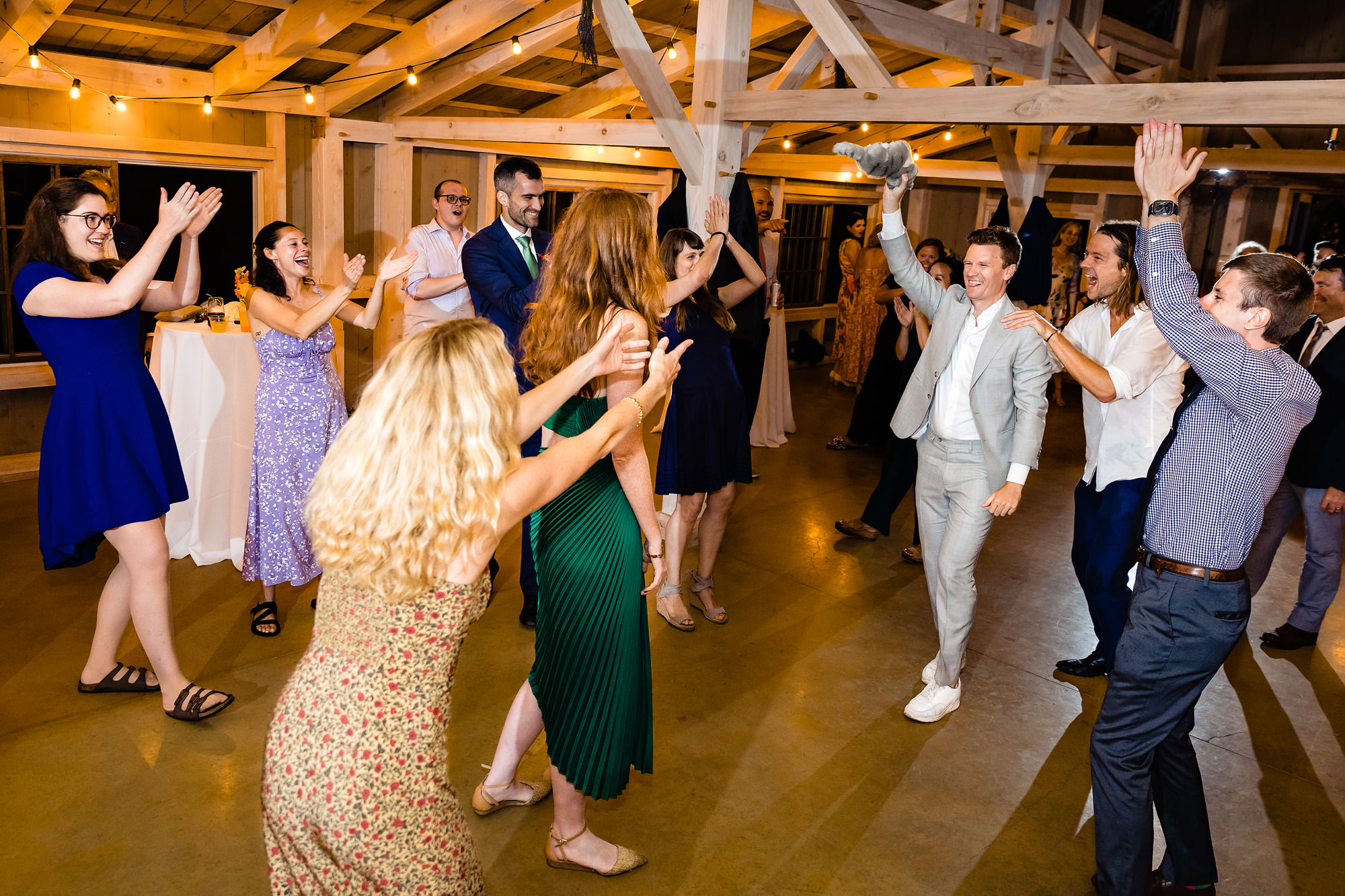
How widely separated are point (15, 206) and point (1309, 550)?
6765 mm

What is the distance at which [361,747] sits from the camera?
1437 millimetres

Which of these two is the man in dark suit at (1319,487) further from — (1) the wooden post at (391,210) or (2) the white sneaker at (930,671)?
(1) the wooden post at (391,210)

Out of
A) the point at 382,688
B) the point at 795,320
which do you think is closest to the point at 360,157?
the point at 795,320

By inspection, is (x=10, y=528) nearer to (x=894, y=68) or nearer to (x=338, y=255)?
(x=338, y=255)

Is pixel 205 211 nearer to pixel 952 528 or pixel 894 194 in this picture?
pixel 894 194

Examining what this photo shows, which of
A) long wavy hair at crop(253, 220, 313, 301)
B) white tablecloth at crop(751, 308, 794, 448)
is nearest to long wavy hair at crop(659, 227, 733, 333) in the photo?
long wavy hair at crop(253, 220, 313, 301)

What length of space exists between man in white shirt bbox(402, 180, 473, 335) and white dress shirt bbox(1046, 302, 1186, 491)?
9.82 feet

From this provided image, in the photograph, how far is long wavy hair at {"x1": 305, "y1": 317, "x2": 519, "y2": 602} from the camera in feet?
4.60

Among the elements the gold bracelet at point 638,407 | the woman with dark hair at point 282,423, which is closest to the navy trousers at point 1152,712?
the gold bracelet at point 638,407

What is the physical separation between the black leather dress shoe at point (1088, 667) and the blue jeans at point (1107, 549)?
271 mm

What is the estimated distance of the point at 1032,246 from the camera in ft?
17.4

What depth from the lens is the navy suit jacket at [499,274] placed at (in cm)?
338

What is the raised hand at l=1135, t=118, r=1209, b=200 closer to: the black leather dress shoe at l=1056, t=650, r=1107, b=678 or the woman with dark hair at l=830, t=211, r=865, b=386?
the black leather dress shoe at l=1056, t=650, r=1107, b=678

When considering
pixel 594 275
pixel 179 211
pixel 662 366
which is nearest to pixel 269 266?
pixel 179 211
